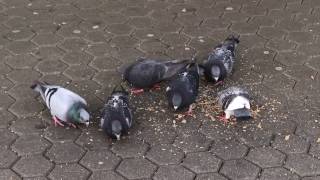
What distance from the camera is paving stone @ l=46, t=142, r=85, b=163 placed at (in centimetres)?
441

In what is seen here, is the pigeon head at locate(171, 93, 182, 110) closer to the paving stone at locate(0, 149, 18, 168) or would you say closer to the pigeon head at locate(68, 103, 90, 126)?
the pigeon head at locate(68, 103, 90, 126)

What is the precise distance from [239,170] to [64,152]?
139 cm

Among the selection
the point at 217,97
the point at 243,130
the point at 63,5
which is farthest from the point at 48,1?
the point at 243,130

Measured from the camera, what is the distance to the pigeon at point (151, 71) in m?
5.06

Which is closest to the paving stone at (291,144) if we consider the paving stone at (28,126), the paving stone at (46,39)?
the paving stone at (28,126)

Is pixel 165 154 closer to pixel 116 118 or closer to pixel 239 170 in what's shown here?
pixel 116 118

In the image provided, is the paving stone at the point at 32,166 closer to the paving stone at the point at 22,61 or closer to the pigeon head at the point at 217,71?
the paving stone at the point at 22,61

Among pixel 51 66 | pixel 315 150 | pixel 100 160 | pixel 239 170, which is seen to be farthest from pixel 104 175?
pixel 51 66

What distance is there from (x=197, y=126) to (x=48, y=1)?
3329 mm

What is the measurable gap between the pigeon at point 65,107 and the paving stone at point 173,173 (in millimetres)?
781

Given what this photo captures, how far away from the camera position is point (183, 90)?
472 centimetres

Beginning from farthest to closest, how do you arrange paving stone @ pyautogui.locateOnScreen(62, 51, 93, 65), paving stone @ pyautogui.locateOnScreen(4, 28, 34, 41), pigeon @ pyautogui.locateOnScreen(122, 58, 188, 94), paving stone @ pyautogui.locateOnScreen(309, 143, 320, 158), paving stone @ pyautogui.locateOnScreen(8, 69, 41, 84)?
paving stone @ pyautogui.locateOnScreen(4, 28, 34, 41), paving stone @ pyautogui.locateOnScreen(62, 51, 93, 65), paving stone @ pyautogui.locateOnScreen(8, 69, 41, 84), pigeon @ pyautogui.locateOnScreen(122, 58, 188, 94), paving stone @ pyautogui.locateOnScreen(309, 143, 320, 158)

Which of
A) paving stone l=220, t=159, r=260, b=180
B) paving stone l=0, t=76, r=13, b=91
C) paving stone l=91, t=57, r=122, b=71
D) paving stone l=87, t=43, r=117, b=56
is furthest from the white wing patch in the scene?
paving stone l=0, t=76, r=13, b=91

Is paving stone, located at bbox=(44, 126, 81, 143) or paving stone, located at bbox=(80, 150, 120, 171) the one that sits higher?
paving stone, located at bbox=(80, 150, 120, 171)
